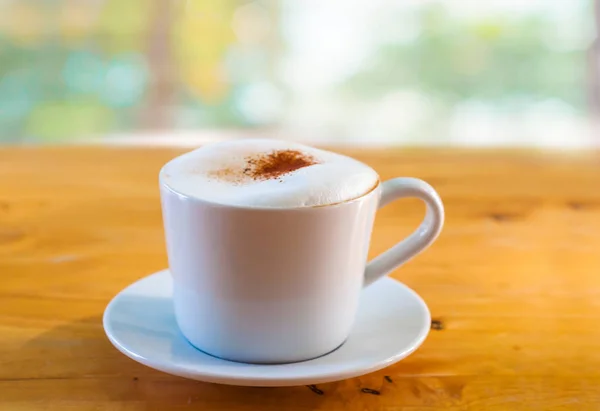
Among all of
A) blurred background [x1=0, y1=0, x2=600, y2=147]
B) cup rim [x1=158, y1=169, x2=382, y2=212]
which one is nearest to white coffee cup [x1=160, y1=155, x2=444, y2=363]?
cup rim [x1=158, y1=169, x2=382, y2=212]

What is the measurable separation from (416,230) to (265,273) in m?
0.14

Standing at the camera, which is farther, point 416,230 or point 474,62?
point 474,62

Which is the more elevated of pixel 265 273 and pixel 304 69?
pixel 265 273

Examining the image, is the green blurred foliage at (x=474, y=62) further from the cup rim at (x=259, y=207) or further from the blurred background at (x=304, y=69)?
the cup rim at (x=259, y=207)

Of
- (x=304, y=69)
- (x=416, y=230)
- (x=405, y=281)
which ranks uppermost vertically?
(x=416, y=230)

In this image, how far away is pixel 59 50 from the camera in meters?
2.23

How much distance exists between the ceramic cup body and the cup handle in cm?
2

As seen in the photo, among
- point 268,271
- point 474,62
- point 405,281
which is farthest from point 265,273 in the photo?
point 474,62

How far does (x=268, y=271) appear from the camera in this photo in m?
0.46

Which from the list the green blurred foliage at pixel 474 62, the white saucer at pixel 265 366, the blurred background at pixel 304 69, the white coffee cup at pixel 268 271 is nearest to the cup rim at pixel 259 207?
the white coffee cup at pixel 268 271

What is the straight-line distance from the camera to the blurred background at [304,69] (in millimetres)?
2205

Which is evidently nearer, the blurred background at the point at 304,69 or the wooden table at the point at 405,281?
the wooden table at the point at 405,281

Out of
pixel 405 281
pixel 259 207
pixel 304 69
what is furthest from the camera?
pixel 304 69

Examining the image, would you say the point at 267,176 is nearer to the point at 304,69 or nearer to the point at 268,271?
the point at 268,271
